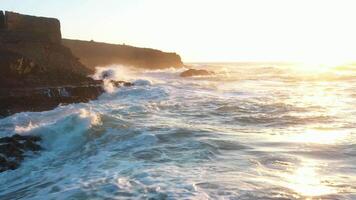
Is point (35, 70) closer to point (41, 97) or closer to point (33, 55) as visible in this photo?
point (33, 55)

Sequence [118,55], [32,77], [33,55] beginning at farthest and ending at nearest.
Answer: [118,55], [33,55], [32,77]

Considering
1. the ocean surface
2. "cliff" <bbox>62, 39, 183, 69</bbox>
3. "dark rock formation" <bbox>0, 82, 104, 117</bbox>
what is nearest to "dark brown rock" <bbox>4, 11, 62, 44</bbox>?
"dark rock formation" <bbox>0, 82, 104, 117</bbox>

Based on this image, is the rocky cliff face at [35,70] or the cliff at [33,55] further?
the cliff at [33,55]

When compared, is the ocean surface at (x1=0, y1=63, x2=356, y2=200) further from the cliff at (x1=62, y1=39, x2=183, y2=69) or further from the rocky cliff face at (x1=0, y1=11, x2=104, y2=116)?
the cliff at (x1=62, y1=39, x2=183, y2=69)

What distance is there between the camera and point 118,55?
202 ft

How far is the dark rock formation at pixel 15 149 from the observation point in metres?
9.35

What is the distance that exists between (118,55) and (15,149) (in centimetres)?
5212

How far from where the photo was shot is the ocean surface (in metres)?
7.14

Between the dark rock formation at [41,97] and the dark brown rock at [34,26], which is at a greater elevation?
the dark brown rock at [34,26]

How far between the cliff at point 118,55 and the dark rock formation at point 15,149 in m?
42.8

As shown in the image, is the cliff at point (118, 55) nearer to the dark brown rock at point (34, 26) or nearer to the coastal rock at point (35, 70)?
the dark brown rock at point (34, 26)

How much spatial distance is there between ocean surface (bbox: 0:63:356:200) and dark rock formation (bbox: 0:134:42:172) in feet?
0.75

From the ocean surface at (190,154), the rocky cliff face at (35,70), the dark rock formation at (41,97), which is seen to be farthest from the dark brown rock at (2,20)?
the ocean surface at (190,154)

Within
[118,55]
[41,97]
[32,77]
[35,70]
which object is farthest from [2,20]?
[118,55]
